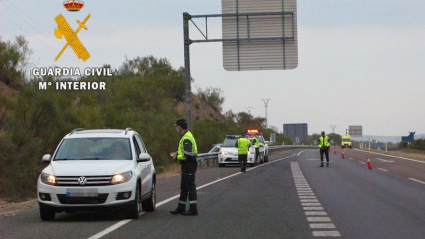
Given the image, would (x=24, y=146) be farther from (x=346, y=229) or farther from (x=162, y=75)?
(x=162, y=75)

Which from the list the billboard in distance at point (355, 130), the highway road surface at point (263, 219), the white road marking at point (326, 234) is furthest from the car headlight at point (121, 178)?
the billboard in distance at point (355, 130)

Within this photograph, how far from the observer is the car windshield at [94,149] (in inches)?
535

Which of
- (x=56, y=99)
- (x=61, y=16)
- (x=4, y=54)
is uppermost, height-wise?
(x=61, y=16)

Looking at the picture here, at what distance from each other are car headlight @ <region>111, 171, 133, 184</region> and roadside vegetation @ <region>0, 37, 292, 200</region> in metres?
7.86

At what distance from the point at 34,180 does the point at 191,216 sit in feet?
29.8

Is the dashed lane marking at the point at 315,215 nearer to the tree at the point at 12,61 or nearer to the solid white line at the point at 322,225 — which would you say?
the solid white line at the point at 322,225

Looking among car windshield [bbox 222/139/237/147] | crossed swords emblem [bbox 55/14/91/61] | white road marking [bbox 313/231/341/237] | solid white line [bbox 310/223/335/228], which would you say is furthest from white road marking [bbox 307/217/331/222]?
crossed swords emblem [bbox 55/14/91/61]

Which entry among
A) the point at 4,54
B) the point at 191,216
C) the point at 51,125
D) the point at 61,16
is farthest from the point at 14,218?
the point at 61,16

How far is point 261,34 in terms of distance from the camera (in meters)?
30.4

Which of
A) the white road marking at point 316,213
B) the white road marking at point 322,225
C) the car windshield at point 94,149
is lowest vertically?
the white road marking at point 322,225

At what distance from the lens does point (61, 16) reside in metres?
43.2

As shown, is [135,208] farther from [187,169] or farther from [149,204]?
[149,204]

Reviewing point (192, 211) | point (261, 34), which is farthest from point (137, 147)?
point (261, 34)

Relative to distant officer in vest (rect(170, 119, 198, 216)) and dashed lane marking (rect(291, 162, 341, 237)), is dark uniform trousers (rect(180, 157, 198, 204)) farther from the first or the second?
dashed lane marking (rect(291, 162, 341, 237))
